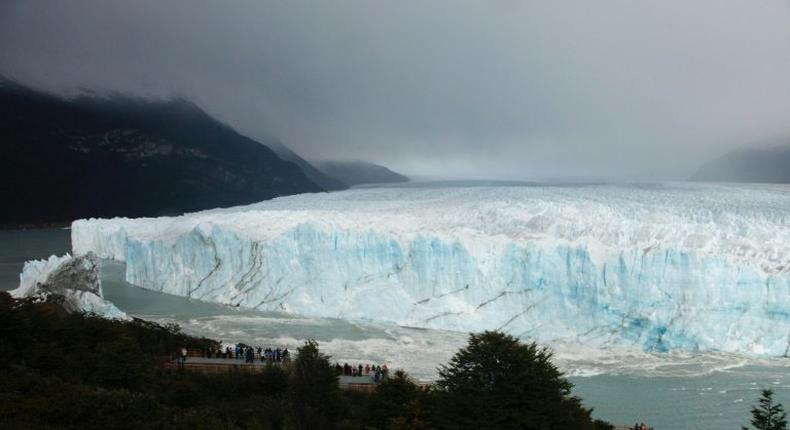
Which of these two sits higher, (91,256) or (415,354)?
(91,256)

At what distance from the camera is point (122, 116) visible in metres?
92.6

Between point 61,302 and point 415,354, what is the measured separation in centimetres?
1155

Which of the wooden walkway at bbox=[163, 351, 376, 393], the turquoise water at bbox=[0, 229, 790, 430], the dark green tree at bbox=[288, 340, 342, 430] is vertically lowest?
the turquoise water at bbox=[0, 229, 790, 430]

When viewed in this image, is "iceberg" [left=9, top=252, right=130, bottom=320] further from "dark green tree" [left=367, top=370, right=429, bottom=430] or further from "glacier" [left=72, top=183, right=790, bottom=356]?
"dark green tree" [left=367, top=370, right=429, bottom=430]

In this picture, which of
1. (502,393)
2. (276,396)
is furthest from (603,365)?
(502,393)

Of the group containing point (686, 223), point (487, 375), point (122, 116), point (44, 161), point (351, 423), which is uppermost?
point (122, 116)

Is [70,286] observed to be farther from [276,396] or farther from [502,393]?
[502,393]

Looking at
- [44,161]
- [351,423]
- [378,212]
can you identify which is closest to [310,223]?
[378,212]

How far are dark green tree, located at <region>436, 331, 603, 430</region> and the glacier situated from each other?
12108 mm

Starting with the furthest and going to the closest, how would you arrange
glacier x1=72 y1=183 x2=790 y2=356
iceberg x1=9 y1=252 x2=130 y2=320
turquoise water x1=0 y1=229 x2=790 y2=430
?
iceberg x1=9 y1=252 x2=130 y2=320, glacier x1=72 y1=183 x2=790 y2=356, turquoise water x1=0 y1=229 x2=790 y2=430

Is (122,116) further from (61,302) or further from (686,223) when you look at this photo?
(686,223)

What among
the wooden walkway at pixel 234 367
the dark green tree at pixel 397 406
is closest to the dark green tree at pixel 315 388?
the dark green tree at pixel 397 406

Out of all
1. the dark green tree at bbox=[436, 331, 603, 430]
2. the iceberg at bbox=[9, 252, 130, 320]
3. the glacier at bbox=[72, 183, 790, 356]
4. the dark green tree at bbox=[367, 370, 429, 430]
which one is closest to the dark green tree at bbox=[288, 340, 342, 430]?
the dark green tree at bbox=[367, 370, 429, 430]

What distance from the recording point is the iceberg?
67.0 ft
